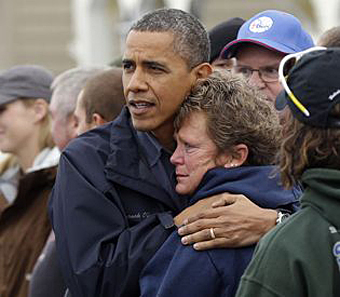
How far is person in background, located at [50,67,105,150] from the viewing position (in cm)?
526

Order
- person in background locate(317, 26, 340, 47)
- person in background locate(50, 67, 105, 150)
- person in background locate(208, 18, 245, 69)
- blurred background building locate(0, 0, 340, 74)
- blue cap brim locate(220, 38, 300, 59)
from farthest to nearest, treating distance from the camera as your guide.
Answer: blurred background building locate(0, 0, 340, 74) < person in background locate(50, 67, 105, 150) < person in background locate(208, 18, 245, 69) < blue cap brim locate(220, 38, 300, 59) < person in background locate(317, 26, 340, 47)

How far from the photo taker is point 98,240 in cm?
355

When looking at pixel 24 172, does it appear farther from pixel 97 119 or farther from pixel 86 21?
pixel 86 21

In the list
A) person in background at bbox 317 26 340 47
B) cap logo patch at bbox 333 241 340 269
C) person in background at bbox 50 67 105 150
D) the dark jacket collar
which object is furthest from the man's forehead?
cap logo patch at bbox 333 241 340 269

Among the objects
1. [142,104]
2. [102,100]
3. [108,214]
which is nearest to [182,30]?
[142,104]

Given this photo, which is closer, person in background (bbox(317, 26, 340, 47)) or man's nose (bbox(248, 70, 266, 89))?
Answer: person in background (bbox(317, 26, 340, 47))

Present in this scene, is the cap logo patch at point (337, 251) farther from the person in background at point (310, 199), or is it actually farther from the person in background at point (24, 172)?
the person in background at point (24, 172)

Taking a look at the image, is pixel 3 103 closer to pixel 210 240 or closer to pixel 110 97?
pixel 110 97

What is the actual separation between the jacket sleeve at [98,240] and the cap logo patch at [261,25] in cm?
113

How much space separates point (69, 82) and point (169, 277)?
220 centimetres

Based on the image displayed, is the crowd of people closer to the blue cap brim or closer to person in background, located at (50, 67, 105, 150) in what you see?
the blue cap brim

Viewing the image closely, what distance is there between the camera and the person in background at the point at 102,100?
445 centimetres

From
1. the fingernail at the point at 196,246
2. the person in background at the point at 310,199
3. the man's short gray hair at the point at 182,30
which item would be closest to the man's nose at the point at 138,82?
the man's short gray hair at the point at 182,30

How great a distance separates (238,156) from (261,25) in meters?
1.00
